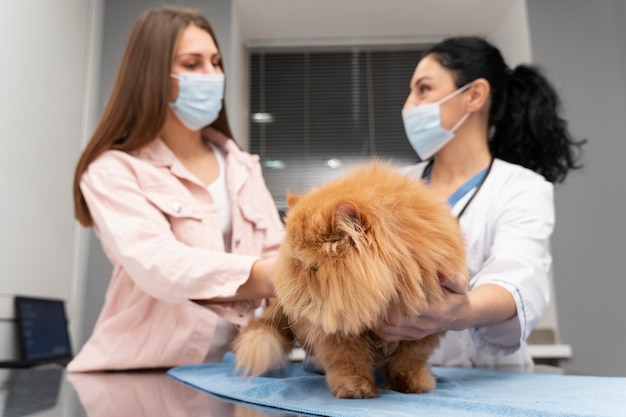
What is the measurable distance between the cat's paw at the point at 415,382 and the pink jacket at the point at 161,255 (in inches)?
15.9

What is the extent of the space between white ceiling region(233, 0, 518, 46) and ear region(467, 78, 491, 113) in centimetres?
224

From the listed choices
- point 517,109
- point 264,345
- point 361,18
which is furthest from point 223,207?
point 361,18

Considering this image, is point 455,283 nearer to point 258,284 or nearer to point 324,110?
point 258,284

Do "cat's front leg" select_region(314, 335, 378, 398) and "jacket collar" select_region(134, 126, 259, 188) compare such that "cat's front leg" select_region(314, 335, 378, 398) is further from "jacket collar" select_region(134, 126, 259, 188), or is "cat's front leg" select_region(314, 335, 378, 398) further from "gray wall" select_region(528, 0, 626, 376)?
"gray wall" select_region(528, 0, 626, 376)

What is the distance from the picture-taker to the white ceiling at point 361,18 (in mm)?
3568

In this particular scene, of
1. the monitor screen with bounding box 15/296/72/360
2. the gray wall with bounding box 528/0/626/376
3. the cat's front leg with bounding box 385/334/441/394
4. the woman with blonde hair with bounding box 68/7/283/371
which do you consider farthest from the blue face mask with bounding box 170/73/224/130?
Answer: the gray wall with bounding box 528/0/626/376

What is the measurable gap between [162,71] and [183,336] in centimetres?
76

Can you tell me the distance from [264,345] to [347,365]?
0.75 feet

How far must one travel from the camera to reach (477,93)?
1.59 metres

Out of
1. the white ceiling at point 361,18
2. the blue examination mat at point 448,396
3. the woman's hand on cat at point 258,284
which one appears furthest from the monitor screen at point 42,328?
the white ceiling at point 361,18

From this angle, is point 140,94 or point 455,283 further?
point 140,94

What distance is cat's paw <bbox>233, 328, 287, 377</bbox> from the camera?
3.41ft

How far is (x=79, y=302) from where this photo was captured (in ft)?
9.67

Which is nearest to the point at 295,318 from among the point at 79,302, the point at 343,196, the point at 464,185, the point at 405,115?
the point at 343,196
